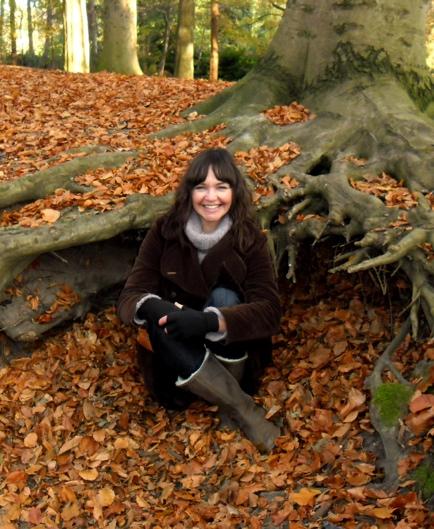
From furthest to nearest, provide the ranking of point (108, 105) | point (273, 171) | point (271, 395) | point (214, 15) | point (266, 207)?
point (214, 15)
point (108, 105)
point (273, 171)
point (266, 207)
point (271, 395)

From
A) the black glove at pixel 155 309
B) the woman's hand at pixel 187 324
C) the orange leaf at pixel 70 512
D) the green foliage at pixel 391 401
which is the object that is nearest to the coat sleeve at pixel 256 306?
the woman's hand at pixel 187 324

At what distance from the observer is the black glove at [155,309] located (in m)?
3.50

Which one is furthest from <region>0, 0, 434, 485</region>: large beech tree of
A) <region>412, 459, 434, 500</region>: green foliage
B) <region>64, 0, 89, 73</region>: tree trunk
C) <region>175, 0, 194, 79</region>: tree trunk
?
<region>175, 0, 194, 79</region>: tree trunk

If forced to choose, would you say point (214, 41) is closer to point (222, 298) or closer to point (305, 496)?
point (222, 298)

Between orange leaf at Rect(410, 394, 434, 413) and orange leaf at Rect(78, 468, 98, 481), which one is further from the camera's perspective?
orange leaf at Rect(78, 468, 98, 481)

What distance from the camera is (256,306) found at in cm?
361

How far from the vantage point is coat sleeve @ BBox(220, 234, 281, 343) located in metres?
3.51

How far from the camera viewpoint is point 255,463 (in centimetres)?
363

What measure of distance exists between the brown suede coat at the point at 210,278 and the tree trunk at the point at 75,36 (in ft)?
35.7

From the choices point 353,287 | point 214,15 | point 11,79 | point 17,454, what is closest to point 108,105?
point 11,79

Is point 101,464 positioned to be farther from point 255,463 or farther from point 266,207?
point 266,207

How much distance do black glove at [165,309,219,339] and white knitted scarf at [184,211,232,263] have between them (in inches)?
21.9

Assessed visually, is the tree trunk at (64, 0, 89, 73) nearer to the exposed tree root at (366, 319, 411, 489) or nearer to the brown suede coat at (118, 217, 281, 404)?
the brown suede coat at (118, 217, 281, 404)

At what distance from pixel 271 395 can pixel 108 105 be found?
5681 millimetres
